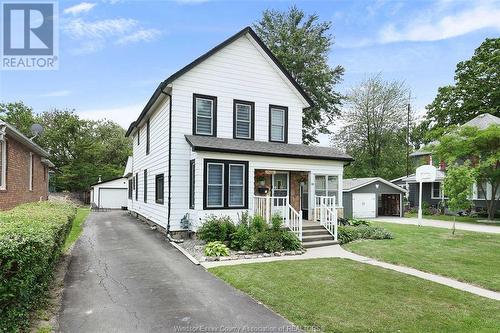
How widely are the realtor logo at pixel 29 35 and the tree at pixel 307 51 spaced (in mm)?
18438

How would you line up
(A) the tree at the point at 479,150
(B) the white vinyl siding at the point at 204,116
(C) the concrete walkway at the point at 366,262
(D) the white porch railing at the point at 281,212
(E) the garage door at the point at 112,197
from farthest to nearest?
(E) the garage door at the point at 112,197, (A) the tree at the point at 479,150, (B) the white vinyl siding at the point at 204,116, (D) the white porch railing at the point at 281,212, (C) the concrete walkway at the point at 366,262

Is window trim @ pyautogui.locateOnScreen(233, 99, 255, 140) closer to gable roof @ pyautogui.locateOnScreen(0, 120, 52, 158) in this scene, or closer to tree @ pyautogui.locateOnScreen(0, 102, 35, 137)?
gable roof @ pyautogui.locateOnScreen(0, 120, 52, 158)

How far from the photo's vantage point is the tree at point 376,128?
3962cm

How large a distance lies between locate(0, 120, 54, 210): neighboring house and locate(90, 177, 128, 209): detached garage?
1598 centimetres

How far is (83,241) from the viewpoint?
12586 millimetres

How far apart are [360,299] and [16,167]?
1330 cm

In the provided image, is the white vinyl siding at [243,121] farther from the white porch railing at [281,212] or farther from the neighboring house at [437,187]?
the neighboring house at [437,187]

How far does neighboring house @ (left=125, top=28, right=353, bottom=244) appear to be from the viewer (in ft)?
41.3

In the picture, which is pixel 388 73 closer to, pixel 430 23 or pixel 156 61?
pixel 430 23

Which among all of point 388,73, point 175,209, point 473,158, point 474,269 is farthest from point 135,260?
point 388,73

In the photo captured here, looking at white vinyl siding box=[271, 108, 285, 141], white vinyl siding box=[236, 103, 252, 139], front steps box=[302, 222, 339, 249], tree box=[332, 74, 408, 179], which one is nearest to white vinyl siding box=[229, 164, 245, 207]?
white vinyl siding box=[236, 103, 252, 139]

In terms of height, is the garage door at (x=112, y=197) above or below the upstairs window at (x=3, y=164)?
below

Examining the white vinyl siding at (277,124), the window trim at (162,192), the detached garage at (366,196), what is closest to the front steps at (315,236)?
the white vinyl siding at (277,124)

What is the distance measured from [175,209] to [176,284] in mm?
6021
